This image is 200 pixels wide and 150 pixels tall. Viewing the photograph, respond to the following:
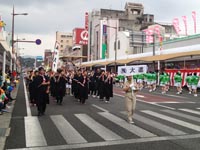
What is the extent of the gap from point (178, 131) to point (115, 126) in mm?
1841

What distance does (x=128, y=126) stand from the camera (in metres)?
9.20

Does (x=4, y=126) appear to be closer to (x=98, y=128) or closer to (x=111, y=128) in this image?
(x=98, y=128)

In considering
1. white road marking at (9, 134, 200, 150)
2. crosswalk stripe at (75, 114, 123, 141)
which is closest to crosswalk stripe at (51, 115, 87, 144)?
white road marking at (9, 134, 200, 150)

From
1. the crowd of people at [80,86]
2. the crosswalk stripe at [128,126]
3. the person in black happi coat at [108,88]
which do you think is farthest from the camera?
the person in black happi coat at [108,88]

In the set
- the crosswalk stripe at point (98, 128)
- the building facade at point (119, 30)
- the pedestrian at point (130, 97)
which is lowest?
the crosswalk stripe at point (98, 128)

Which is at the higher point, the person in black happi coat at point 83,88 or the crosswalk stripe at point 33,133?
the person in black happi coat at point 83,88

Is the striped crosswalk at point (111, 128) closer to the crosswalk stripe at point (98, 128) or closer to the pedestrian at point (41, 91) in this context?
the crosswalk stripe at point (98, 128)

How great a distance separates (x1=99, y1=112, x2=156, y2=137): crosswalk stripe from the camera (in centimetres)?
805

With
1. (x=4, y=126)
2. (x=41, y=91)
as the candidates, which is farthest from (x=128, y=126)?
(x=41, y=91)

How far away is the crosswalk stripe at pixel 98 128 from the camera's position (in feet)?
25.2

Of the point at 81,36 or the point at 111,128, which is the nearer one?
the point at 111,128

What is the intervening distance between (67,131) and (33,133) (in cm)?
91

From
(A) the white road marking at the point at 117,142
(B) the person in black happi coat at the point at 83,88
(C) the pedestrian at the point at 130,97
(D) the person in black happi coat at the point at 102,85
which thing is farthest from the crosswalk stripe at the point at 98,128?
(D) the person in black happi coat at the point at 102,85

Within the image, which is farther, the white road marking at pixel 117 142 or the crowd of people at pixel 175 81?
the crowd of people at pixel 175 81
